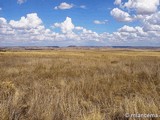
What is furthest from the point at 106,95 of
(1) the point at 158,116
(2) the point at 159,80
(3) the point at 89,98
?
(1) the point at 158,116

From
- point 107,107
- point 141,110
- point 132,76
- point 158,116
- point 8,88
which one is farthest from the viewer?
point 132,76

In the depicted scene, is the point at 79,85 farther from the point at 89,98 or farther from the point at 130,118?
the point at 130,118

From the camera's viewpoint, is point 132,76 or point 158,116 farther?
point 132,76

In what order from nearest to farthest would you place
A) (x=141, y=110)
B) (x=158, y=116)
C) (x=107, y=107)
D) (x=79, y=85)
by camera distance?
(x=158, y=116) → (x=141, y=110) → (x=107, y=107) → (x=79, y=85)

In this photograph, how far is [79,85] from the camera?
1021 cm

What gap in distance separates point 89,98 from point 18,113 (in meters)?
2.90

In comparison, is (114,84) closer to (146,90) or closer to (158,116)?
(146,90)

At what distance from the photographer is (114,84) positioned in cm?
1082

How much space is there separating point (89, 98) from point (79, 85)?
180cm

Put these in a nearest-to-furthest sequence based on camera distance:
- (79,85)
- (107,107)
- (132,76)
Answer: (107,107), (79,85), (132,76)

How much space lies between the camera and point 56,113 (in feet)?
20.1

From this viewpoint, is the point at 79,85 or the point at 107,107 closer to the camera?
the point at 107,107

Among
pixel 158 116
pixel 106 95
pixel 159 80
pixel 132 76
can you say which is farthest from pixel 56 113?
pixel 132 76

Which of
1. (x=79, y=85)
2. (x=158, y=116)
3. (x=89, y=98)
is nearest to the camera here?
(x=158, y=116)
